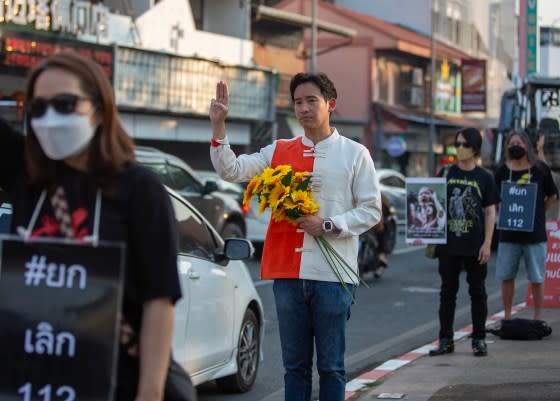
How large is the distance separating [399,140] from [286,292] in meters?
39.8

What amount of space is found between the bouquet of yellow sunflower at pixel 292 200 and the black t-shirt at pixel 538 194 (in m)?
4.82

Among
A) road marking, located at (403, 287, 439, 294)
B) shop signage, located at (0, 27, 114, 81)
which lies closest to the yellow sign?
shop signage, located at (0, 27, 114, 81)

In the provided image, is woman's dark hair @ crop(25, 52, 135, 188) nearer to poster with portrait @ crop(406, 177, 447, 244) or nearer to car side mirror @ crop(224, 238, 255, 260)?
car side mirror @ crop(224, 238, 255, 260)

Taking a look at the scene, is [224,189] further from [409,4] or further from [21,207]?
[409,4]

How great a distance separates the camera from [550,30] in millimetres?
34156

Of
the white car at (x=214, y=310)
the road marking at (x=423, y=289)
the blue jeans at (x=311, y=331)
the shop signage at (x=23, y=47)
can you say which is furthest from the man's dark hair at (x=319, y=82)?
the shop signage at (x=23, y=47)

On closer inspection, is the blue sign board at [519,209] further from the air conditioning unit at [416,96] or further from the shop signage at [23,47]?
the air conditioning unit at [416,96]

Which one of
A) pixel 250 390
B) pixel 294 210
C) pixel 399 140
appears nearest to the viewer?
pixel 294 210

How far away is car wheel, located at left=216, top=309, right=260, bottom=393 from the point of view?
7719 millimetres

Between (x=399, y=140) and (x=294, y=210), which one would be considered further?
(x=399, y=140)

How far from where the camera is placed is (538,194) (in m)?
10.0

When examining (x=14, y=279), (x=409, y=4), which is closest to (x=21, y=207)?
(x=14, y=279)

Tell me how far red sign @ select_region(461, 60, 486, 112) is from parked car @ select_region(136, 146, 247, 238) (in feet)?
98.4

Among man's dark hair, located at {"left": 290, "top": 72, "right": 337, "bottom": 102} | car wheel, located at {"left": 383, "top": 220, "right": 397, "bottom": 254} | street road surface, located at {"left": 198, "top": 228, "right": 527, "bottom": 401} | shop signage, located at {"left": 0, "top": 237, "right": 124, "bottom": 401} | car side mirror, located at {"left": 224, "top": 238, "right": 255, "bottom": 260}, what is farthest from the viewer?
car wheel, located at {"left": 383, "top": 220, "right": 397, "bottom": 254}
